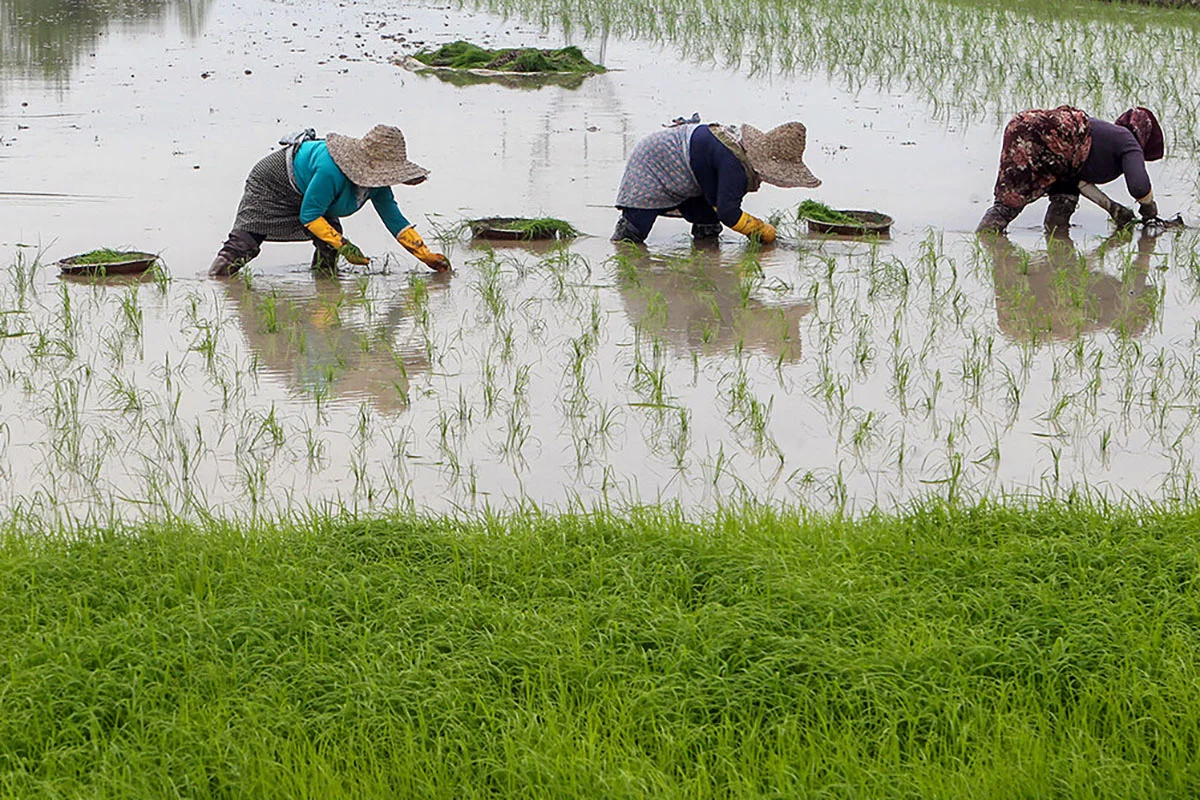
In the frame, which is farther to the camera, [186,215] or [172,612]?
[186,215]

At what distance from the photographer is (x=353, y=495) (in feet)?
13.4

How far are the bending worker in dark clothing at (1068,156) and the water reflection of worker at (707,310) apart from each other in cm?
157

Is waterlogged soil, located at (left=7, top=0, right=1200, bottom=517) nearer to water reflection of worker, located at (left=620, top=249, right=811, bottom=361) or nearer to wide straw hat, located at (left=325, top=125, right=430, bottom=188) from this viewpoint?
water reflection of worker, located at (left=620, top=249, right=811, bottom=361)

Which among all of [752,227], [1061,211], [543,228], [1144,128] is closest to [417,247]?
[543,228]

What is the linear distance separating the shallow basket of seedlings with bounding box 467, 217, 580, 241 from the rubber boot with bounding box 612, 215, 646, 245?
0.20 meters

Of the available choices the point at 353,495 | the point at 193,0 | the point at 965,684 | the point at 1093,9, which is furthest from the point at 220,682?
the point at 193,0

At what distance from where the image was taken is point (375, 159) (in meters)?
6.17

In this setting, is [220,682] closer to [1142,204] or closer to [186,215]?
[186,215]

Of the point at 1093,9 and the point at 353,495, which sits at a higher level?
the point at 1093,9

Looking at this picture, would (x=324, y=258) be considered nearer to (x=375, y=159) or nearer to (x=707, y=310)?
(x=375, y=159)

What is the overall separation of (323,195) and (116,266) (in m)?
0.90

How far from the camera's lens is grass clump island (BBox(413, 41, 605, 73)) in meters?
13.0

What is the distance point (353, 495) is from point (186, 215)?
3717mm

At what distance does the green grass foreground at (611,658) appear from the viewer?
2707 millimetres
